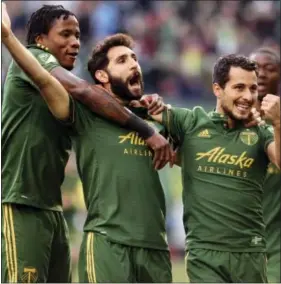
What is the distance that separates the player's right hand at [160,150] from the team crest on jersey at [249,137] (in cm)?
52

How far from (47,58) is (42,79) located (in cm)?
46

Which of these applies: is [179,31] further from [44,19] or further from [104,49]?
[104,49]

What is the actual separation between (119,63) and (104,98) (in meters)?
→ 0.29

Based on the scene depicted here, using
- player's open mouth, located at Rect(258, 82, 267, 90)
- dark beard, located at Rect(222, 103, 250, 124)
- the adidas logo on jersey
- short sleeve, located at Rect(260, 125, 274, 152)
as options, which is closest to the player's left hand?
the adidas logo on jersey

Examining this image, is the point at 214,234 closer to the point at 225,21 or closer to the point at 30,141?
the point at 30,141

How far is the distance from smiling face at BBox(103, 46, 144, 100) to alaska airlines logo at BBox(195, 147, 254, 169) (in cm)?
58

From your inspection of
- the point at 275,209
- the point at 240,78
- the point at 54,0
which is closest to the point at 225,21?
the point at 54,0

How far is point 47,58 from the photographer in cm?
799

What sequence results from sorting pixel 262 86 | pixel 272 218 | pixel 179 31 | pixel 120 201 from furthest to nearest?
pixel 179 31, pixel 262 86, pixel 272 218, pixel 120 201

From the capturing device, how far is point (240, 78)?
26.3ft

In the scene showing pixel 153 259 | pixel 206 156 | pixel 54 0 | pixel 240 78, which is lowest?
pixel 153 259

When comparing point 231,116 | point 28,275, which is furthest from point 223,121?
point 28,275

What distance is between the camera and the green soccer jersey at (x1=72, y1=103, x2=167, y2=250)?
7703 millimetres

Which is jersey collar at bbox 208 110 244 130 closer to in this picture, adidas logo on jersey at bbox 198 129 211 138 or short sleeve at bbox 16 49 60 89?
adidas logo on jersey at bbox 198 129 211 138
